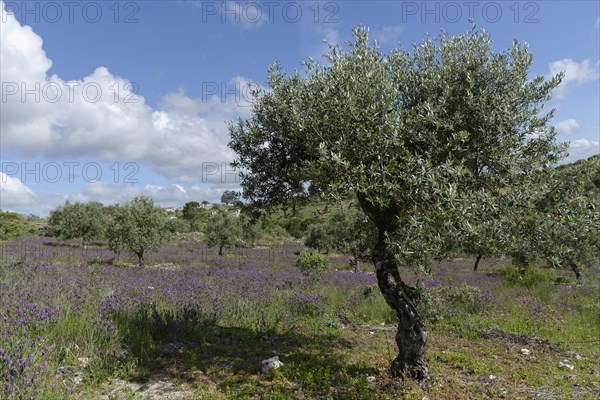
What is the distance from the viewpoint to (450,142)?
6762 millimetres

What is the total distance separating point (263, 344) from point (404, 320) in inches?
173

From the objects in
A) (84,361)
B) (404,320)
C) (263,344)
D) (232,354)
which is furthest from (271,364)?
(84,361)

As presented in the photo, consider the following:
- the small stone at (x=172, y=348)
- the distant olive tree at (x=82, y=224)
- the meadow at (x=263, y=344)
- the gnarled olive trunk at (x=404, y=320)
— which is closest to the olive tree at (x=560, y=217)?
the meadow at (x=263, y=344)

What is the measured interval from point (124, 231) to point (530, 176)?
103ft

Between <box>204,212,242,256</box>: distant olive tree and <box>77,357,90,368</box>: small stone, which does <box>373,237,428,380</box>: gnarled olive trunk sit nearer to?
<box>77,357,90,368</box>: small stone

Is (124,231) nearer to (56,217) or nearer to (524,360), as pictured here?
(524,360)

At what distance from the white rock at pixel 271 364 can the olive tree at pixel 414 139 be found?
268 cm

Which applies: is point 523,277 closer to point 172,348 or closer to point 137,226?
point 172,348

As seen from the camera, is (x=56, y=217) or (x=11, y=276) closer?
(x=11, y=276)

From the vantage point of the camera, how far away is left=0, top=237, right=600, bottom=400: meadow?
761 cm

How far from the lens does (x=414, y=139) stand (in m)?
7.01

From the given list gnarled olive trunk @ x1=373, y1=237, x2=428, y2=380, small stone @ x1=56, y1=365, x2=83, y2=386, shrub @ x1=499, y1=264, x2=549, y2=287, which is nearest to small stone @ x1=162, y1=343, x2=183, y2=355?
small stone @ x1=56, y1=365, x2=83, y2=386

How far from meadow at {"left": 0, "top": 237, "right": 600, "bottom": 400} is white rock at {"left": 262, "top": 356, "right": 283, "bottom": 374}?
21 centimetres

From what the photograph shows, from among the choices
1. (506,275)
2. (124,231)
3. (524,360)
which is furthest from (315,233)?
(524,360)
